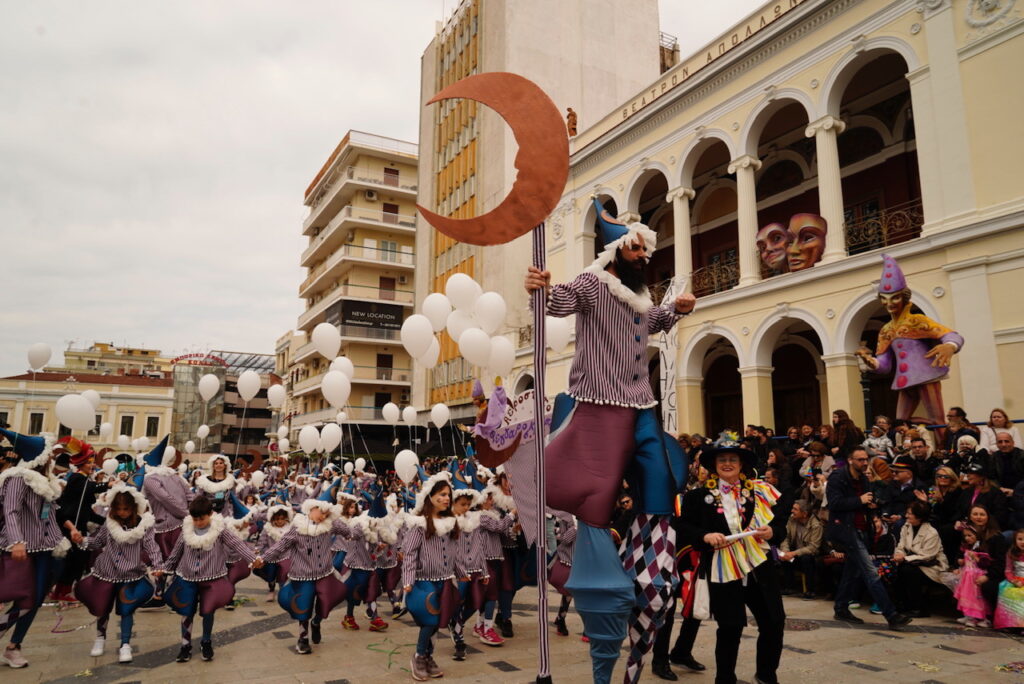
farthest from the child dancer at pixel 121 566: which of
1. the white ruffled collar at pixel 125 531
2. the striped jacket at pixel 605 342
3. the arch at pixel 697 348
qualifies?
the arch at pixel 697 348

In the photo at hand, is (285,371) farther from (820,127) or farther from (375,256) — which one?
(820,127)

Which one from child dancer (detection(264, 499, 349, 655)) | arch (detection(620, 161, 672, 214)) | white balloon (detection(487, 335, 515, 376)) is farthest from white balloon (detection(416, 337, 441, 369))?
arch (detection(620, 161, 672, 214))

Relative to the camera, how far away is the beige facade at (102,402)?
49.8 metres

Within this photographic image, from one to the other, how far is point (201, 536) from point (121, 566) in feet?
2.67

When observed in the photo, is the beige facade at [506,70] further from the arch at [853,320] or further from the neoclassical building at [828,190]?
the arch at [853,320]

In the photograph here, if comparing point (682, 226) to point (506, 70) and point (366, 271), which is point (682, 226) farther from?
point (366, 271)

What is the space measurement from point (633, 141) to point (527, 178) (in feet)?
55.4

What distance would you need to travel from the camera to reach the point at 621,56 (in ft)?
97.9

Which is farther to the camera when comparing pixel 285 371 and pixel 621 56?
pixel 285 371

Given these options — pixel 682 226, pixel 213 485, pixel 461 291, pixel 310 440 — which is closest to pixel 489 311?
pixel 461 291

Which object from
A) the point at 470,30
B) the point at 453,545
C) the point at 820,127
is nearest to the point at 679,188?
the point at 820,127

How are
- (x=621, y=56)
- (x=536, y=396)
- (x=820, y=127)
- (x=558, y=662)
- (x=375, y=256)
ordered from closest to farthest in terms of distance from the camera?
(x=536, y=396) < (x=558, y=662) < (x=820, y=127) < (x=621, y=56) < (x=375, y=256)

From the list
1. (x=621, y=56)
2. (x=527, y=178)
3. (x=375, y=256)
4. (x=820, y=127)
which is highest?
(x=621, y=56)

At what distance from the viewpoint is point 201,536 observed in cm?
652
